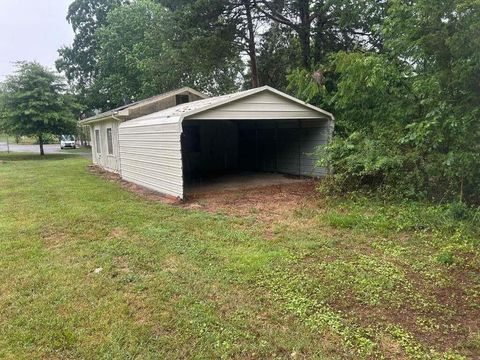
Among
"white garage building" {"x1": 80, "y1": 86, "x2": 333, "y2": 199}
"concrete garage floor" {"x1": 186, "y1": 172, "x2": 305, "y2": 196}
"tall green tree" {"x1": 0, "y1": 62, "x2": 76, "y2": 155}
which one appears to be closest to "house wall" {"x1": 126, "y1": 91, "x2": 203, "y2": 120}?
"white garage building" {"x1": 80, "y1": 86, "x2": 333, "y2": 199}

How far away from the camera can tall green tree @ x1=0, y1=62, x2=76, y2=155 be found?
2092 cm

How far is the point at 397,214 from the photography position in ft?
19.3

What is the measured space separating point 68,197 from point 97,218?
2770 mm

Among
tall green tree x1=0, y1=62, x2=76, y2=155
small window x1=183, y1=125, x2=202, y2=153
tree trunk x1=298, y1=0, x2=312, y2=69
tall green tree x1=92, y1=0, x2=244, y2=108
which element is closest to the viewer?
small window x1=183, y1=125, x2=202, y2=153

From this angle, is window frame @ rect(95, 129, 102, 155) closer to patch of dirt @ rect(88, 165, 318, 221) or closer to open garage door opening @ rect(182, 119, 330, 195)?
open garage door opening @ rect(182, 119, 330, 195)

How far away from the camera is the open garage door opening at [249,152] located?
10469 mm

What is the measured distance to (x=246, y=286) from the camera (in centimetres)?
363

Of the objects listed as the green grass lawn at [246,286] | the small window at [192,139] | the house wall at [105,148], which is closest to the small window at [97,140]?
the house wall at [105,148]

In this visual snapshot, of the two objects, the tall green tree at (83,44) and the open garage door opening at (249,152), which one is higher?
the tall green tree at (83,44)

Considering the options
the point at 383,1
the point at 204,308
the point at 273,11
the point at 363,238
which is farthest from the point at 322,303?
the point at 273,11

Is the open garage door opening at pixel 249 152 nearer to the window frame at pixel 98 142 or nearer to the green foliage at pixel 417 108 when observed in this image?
the green foliage at pixel 417 108

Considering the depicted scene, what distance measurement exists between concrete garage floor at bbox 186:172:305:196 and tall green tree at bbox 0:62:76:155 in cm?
1464

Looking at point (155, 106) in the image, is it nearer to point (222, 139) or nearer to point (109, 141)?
point (109, 141)

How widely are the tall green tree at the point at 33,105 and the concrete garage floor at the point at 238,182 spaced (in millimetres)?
14642
